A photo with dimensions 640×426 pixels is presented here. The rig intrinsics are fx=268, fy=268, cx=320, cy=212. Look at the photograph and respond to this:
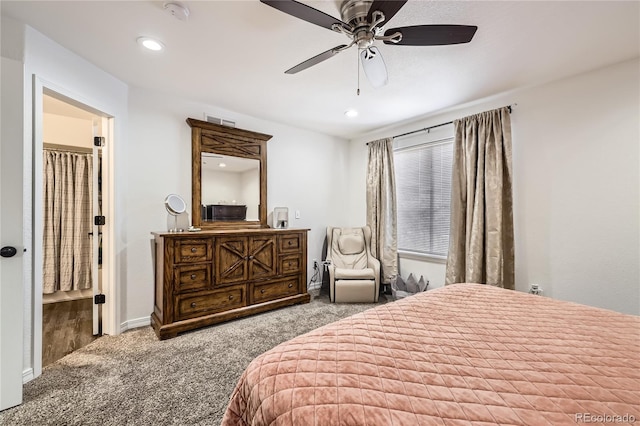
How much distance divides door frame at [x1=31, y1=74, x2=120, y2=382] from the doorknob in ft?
0.92

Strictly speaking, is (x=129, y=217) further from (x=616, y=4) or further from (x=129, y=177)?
(x=616, y=4)

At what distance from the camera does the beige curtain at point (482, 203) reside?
2895 millimetres

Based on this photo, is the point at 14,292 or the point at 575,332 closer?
the point at 575,332

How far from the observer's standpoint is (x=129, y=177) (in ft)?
9.31

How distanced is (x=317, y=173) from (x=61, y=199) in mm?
3679

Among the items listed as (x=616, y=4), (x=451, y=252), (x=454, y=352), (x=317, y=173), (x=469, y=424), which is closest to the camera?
(x=469, y=424)

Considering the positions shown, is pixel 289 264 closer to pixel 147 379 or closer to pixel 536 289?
pixel 147 379

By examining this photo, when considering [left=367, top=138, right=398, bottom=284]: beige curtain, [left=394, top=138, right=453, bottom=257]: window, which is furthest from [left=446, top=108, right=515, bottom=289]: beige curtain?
[left=367, top=138, right=398, bottom=284]: beige curtain

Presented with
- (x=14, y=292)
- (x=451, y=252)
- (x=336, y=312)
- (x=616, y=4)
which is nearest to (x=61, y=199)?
(x=14, y=292)

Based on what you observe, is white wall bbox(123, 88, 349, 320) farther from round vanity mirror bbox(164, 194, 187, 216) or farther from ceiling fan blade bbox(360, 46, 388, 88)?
ceiling fan blade bbox(360, 46, 388, 88)

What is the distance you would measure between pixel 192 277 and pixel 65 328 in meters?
1.48

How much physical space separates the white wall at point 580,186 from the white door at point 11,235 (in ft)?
14.0

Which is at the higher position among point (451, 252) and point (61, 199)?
point (61, 199)

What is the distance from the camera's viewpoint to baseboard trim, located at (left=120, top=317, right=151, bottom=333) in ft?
9.09
